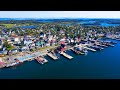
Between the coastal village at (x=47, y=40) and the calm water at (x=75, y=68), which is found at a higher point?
the coastal village at (x=47, y=40)

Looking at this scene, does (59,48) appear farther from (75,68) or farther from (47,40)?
(75,68)

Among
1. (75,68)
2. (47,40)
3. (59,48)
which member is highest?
(47,40)

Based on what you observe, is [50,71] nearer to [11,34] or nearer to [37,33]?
[37,33]

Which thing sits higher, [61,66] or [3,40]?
[3,40]

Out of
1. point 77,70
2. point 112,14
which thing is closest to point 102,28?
point 112,14

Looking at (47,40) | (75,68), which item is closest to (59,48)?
(47,40)
